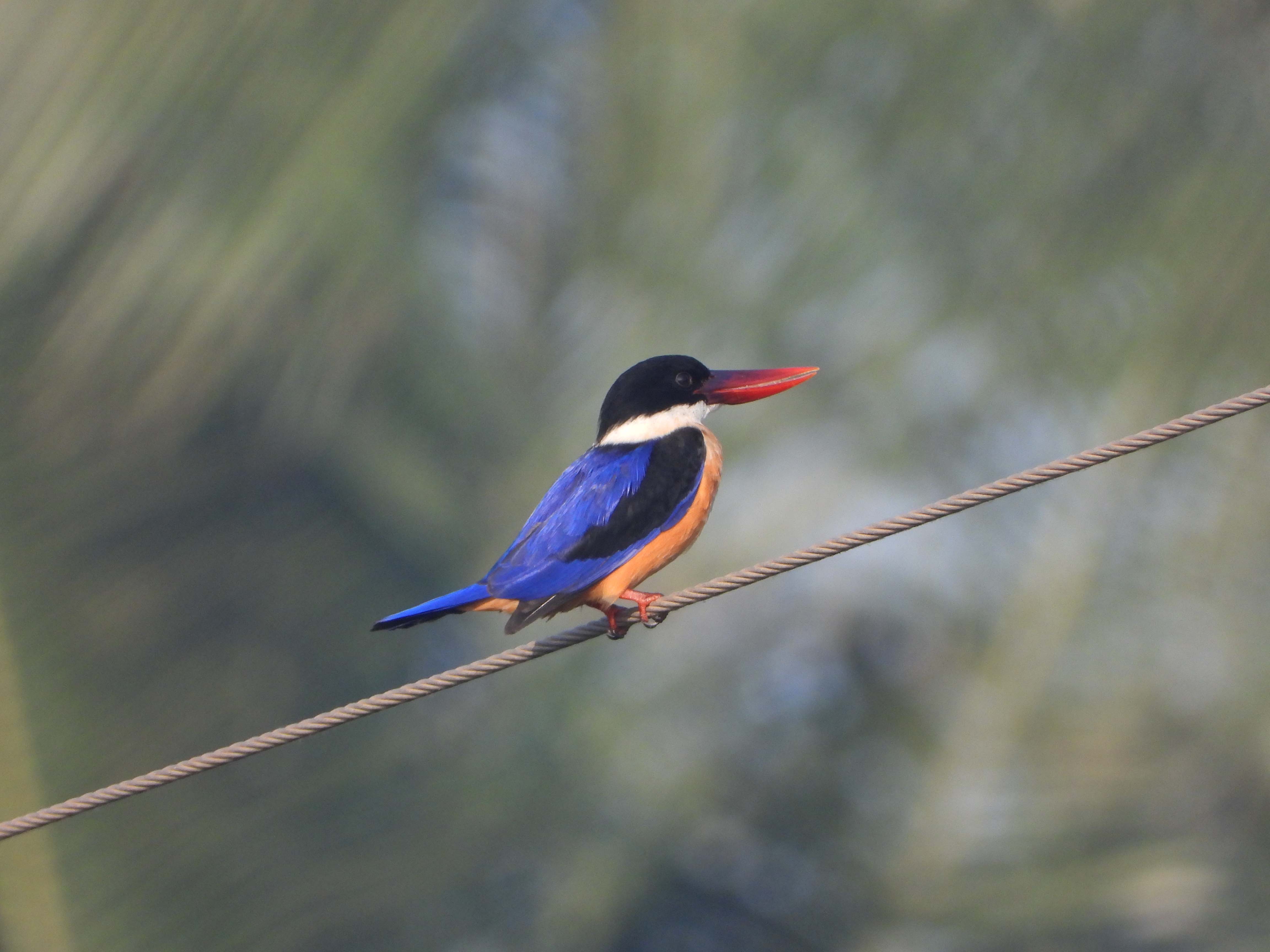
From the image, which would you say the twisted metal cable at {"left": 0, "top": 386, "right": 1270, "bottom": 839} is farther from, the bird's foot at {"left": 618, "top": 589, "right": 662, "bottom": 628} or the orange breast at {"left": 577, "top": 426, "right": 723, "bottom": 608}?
the orange breast at {"left": 577, "top": 426, "right": 723, "bottom": 608}

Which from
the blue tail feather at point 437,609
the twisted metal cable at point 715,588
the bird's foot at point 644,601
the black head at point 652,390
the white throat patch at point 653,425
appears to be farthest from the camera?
the black head at point 652,390

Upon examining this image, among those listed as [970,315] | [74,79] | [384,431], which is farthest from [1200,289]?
[74,79]

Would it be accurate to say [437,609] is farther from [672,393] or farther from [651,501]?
[672,393]

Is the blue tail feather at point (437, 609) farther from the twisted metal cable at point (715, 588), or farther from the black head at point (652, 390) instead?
the black head at point (652, 390)

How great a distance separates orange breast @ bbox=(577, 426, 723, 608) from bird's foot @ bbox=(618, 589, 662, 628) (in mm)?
33

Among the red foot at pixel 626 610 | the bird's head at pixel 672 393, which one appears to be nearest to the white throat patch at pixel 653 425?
the bird's head at pixel 672 393

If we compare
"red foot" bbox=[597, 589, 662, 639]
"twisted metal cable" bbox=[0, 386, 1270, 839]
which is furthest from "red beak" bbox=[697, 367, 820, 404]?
"twisted metal cable" bbox=[0, 386, 1270, 839]

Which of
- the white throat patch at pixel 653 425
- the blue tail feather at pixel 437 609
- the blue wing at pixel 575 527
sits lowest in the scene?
the blue tail feather at pixel 437 609

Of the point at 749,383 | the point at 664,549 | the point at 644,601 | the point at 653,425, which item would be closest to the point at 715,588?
the point at 644,601

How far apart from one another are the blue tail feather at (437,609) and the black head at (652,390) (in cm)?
104

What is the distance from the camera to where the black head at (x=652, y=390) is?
4.34 meters

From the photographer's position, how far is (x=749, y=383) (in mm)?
4531

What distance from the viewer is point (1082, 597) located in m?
4.69

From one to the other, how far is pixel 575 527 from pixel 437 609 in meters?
0.56
